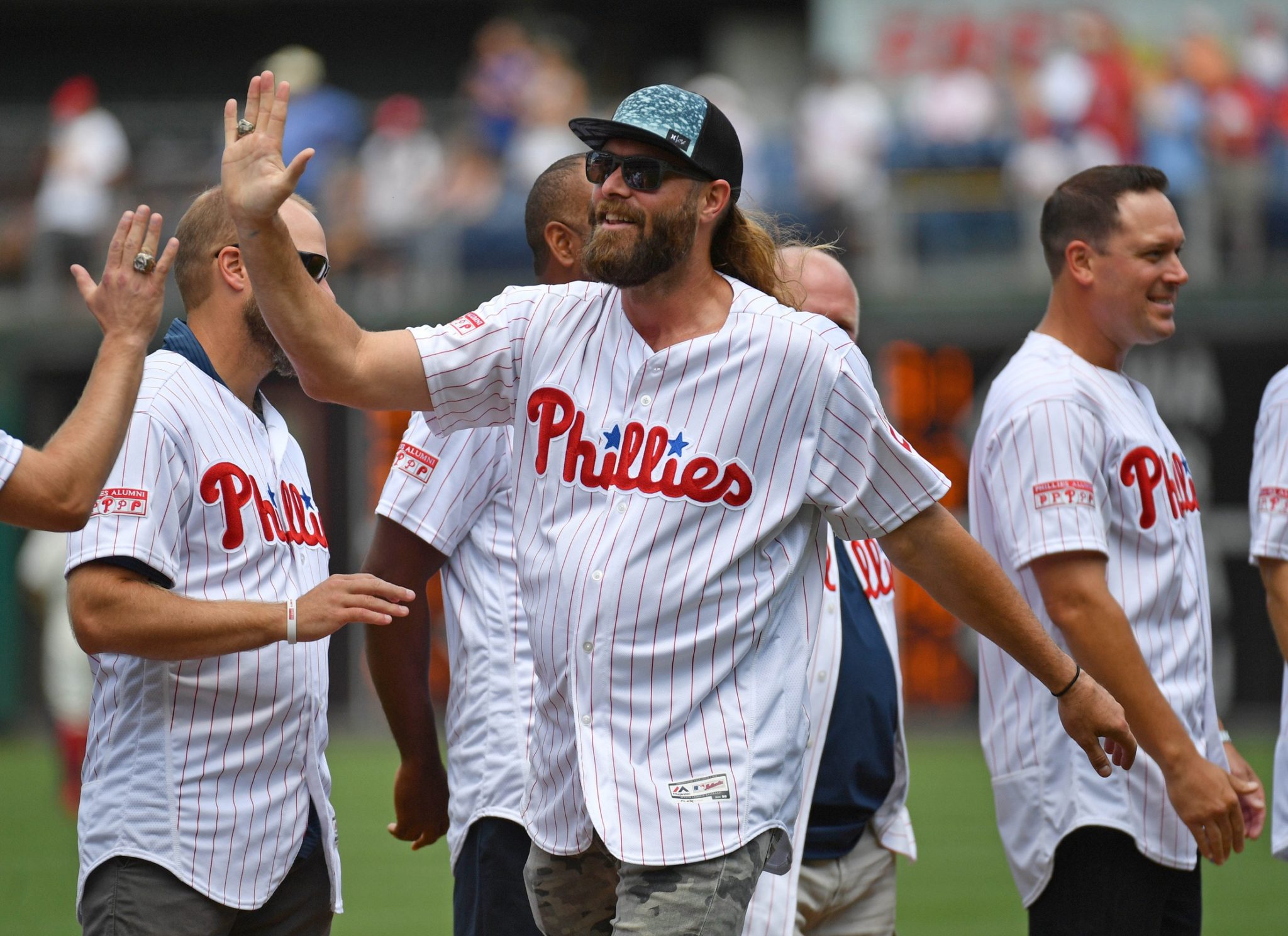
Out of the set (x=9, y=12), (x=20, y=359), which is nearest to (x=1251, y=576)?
(x=20, y=359)

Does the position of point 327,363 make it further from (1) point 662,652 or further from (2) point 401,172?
(2) point 401,172

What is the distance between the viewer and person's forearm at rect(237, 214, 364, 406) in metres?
3.27

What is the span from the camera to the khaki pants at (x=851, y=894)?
439 cm

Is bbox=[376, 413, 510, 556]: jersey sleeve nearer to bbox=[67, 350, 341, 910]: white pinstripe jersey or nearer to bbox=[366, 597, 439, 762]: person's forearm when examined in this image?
bbox=[366, 597, 439, 762]: person's forearm

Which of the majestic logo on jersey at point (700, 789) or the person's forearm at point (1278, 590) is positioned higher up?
the person's forearm at point (1278, 590)

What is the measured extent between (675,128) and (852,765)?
5.69 feet

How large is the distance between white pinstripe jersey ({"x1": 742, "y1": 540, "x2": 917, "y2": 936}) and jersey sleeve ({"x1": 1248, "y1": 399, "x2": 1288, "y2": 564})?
103 cm

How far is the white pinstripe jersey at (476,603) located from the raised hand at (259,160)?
1.29 metres

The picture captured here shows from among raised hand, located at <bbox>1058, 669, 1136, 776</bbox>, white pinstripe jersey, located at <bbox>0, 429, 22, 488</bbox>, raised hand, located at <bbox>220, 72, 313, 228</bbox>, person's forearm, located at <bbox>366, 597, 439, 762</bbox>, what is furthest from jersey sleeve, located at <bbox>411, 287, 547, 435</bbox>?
raised hand, located at <bbox>1058, 669, 1136, 776</bbox>

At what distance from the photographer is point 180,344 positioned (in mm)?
4121

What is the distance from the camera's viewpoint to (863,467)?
3.61m

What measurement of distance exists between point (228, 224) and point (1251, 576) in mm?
10544

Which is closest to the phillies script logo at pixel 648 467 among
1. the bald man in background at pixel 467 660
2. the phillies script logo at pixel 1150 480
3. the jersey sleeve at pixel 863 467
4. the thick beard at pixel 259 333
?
the jersey sleeve at pixel 863 467

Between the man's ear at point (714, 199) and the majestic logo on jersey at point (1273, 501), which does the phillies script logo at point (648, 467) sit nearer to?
the man's ear at point (714, 199)
